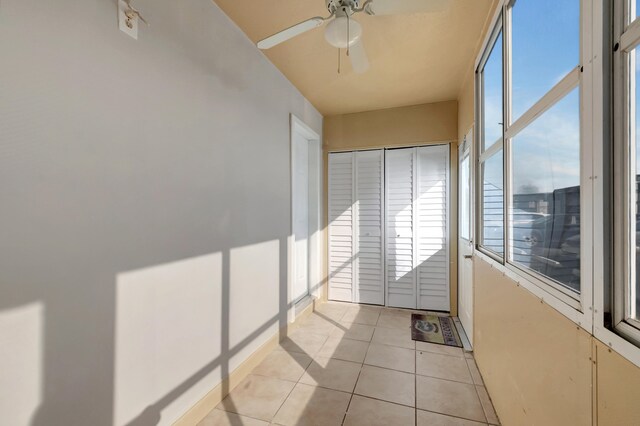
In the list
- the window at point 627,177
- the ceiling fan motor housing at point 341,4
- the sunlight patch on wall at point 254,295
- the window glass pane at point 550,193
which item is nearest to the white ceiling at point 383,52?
the ceiling fan motor housing at point 341,4

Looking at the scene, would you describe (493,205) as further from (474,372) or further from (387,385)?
(387,385)

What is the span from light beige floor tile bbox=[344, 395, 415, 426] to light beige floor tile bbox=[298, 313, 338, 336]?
3.42 ft

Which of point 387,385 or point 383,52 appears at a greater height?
point 383,52

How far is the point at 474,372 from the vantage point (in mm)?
2131

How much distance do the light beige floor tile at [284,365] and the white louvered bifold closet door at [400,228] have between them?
63.3 inches

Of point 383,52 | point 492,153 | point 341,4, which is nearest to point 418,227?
point 492,153

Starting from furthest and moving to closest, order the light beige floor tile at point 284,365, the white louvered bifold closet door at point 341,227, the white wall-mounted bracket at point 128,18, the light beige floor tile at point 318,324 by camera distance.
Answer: the white louvered bifold closet door at point 341,227 → the light beige floor tile at point 318,324 → the light beige floor tile at point 284,365 → the white wall-mounted bracket at point 128,18

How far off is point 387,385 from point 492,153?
1.81 meters

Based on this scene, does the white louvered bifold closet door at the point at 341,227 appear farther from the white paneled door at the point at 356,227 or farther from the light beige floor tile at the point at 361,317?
the light beige floor tile at the point at 361,317

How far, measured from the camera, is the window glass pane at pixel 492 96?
5.82 ft

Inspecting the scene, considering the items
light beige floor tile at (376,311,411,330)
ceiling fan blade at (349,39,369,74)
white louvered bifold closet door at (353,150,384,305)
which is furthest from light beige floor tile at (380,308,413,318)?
ceiling fan blade at (349,39,369,74)

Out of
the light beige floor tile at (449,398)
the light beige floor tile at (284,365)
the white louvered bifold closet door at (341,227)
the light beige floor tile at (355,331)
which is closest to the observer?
the light beige floor tile at (449,398)

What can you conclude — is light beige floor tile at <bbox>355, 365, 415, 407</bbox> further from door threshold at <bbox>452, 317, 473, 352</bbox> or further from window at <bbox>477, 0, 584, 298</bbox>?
window at <bbox>477, 0, 584, 298</bbox>

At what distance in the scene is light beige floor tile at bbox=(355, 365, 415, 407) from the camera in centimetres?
186
